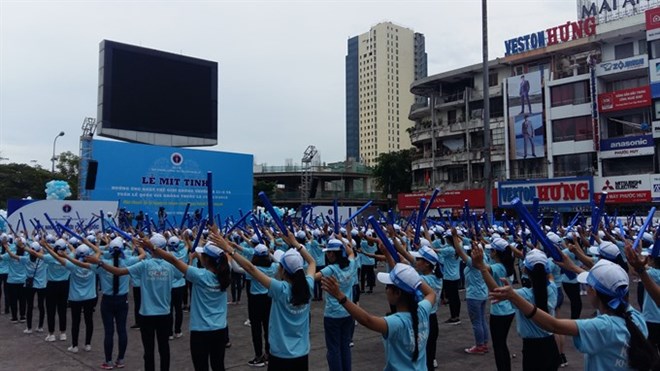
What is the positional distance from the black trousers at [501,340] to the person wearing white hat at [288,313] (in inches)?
91.3

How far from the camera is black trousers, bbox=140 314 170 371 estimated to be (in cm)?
618

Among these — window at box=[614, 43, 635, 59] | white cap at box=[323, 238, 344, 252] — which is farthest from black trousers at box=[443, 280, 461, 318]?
window at box=[614, 43, 635, 59]

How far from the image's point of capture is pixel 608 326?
9.96 ft

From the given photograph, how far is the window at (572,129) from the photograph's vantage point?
37112mm

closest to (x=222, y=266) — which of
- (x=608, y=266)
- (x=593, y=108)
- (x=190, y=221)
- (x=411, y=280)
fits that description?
(x=411, y=280)

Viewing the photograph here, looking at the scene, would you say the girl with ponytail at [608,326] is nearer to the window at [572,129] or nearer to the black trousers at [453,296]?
the black trousers at [453,296]

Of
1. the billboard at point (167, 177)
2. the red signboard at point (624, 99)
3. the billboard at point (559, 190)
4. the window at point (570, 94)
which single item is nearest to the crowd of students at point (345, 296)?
the billboard at point (167, 177)

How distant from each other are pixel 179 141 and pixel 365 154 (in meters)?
A: 89.3

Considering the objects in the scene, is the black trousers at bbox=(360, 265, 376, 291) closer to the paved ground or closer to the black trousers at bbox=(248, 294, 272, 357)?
the paved ground

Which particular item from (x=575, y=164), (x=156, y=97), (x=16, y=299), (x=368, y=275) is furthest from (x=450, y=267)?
(x=575, y=164)

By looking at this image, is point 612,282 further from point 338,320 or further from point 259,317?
point 259,317

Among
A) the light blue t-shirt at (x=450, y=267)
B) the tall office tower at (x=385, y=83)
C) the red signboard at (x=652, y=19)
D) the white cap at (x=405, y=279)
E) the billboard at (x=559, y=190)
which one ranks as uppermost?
the tall office tower at (x=385, y=83)

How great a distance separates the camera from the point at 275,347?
4.76 metres

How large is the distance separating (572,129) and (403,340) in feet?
128
